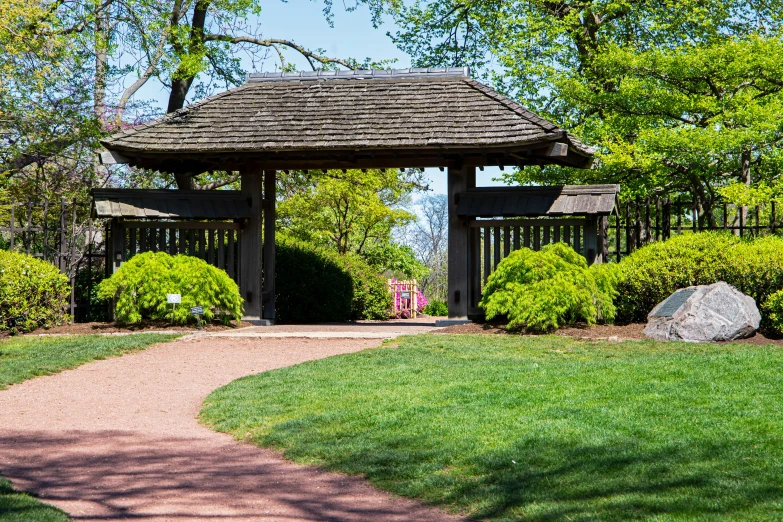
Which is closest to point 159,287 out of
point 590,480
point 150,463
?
point 150,463

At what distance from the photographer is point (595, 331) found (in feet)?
45.3

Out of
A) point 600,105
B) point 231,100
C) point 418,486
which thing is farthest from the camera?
point 600,105

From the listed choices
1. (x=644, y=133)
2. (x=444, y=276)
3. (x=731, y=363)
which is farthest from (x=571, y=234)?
(x=444, y=276)

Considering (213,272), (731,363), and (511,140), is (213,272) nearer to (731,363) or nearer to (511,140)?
(511,140)

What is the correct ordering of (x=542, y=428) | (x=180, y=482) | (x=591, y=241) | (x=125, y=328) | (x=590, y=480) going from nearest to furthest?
(x=590, y=480), (x=180, y=482), (x=542, y=428), (x=125, y=328), (x=591, y=241)

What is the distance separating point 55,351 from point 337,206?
14658 millimetres

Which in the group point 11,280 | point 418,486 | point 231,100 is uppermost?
point 231,100

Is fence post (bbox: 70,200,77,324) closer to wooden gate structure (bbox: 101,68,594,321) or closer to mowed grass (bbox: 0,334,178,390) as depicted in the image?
wooden gate structure (bbox: 101,68,594,321)

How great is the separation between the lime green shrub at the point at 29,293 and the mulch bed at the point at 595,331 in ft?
22.5

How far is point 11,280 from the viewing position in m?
14.5

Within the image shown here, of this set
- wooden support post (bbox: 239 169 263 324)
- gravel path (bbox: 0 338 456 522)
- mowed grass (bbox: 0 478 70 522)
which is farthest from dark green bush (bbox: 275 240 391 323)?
mowed grass (bbox: 0 478 70 522)

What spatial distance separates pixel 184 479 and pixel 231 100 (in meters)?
13.1

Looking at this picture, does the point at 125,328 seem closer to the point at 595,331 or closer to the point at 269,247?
the point at 269,247

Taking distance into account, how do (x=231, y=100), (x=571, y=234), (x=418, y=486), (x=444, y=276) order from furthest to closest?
(x=444, y=276) < (x=231, y=100) < (x=571, y=234) < (x=418, y=486)
